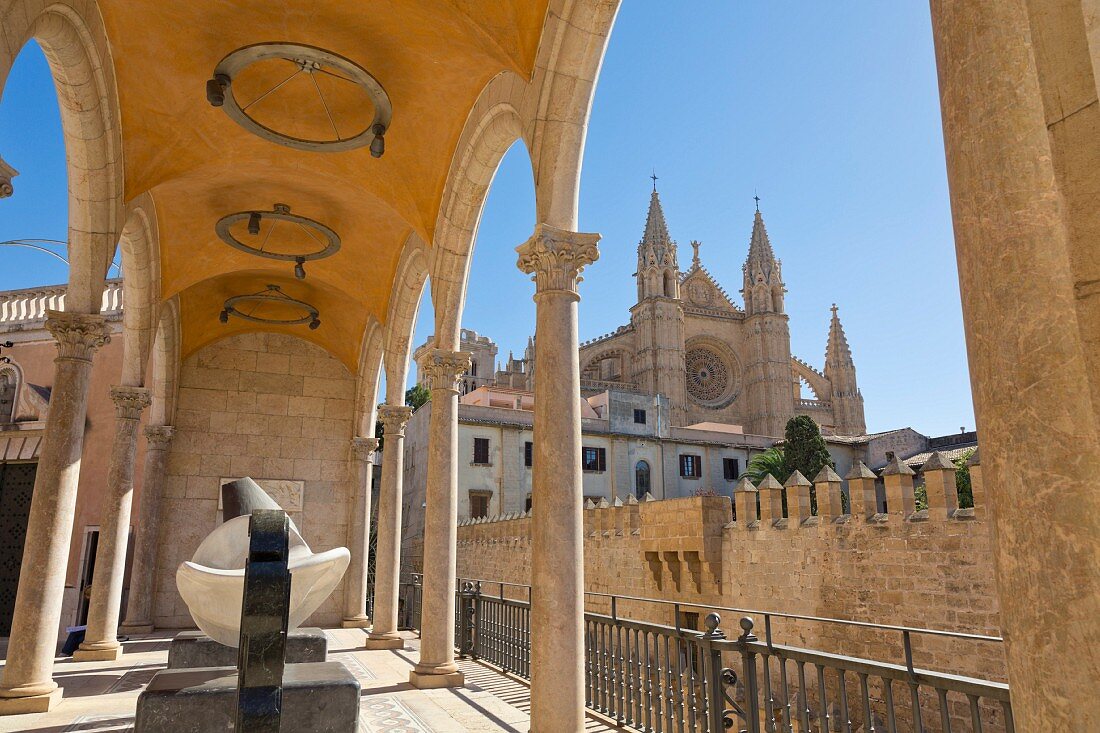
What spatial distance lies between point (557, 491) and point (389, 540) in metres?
5.74

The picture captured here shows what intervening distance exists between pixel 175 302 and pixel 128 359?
2.12 m

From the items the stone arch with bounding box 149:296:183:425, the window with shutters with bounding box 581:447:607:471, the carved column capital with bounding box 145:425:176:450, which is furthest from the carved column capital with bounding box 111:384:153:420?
the window with shutters with bounding box 581:447:607:471

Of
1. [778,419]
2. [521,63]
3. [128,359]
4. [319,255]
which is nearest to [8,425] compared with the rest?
[128,359]

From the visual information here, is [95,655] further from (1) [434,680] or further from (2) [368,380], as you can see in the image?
(2) [368,380]

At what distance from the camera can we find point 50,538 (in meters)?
5.68

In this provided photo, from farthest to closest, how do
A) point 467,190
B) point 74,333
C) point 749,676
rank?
1. point 467,190
2. point 74,333
3. point 749,676

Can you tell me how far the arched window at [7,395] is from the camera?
12.9m

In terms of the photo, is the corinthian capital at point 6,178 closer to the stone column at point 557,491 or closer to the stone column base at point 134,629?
the stone column at point 557,491

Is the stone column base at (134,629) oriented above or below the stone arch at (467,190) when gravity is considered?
below

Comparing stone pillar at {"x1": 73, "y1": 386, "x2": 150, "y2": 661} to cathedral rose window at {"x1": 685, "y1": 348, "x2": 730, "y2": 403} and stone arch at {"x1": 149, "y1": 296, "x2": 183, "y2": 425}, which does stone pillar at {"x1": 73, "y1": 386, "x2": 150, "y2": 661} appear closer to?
stone arch at {"x1": 149, "y1": 296, "x2": 183, "y2": 425}

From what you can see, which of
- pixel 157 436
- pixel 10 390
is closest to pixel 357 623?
pixel 157 436

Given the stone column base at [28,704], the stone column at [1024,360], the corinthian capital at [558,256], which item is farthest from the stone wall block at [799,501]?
the stone column at [1024,360]

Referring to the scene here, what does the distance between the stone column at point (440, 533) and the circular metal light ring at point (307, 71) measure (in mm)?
2266

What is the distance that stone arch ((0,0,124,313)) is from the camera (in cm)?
515
